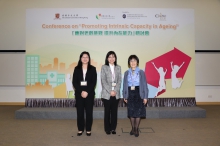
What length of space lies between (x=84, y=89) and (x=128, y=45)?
7.42 feet

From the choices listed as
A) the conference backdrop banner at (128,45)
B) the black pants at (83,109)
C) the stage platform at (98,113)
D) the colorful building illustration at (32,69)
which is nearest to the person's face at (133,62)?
the black pants at (83,109)

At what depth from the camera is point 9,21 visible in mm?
5883

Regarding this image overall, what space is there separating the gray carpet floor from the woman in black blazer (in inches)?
11.7

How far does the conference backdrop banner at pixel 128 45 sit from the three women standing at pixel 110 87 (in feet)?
5.68

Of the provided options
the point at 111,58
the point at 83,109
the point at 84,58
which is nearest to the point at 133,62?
the point at 111,58

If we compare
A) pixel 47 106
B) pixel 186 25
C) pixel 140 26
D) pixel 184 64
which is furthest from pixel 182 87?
pixel 47 106

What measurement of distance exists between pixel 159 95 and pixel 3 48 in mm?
4829

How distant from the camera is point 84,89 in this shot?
3314 mm

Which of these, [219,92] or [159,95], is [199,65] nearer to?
[219,92]

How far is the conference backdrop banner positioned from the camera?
16.6 ft

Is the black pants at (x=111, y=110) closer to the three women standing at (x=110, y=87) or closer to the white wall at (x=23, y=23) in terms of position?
the three women standing at (x=110, y=87)

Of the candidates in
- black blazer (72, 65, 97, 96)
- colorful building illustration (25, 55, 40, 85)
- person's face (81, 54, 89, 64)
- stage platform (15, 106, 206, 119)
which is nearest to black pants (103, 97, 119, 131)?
black blazer (72, 65, 97, 96)

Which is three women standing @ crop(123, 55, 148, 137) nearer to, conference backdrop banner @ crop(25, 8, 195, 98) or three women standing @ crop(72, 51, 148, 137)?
three women standing @ crop(72, 51, 148, 137)

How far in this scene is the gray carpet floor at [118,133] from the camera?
3.04 meters
